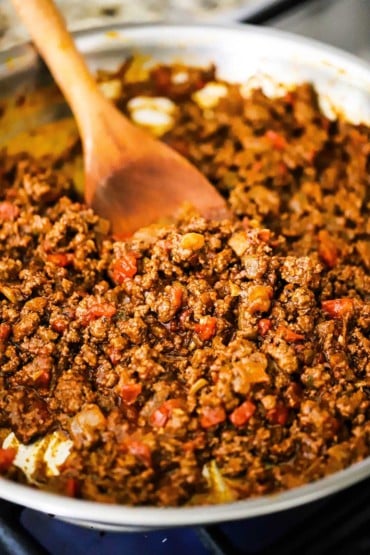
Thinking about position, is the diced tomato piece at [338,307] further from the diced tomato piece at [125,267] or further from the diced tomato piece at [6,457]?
the diced tomato piece at [6,457]

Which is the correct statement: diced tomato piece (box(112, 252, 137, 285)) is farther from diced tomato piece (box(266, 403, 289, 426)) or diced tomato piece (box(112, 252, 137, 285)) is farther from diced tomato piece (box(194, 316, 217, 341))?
diced tomato piece (box(266, 403, 289, 426))

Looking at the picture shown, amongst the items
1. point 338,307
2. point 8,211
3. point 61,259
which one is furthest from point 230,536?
point 8,211

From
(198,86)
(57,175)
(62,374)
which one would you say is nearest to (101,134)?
(57,175)

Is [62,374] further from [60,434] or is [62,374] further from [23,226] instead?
[23,226]

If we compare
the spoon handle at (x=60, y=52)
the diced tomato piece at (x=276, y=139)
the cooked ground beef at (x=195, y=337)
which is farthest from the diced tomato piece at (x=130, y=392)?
the diced tomato piece at (x=276, y=139)

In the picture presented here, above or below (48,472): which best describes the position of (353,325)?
below

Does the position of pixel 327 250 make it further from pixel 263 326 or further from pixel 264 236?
pixel 263 326
